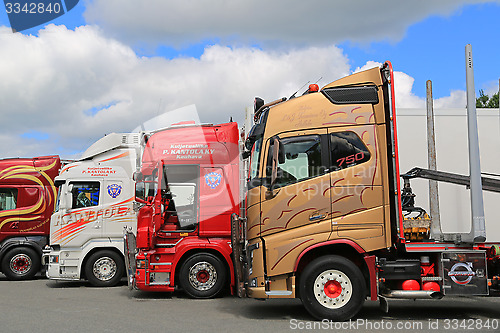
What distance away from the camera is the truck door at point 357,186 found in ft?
25.9

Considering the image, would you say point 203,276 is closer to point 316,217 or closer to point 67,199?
point 316,217

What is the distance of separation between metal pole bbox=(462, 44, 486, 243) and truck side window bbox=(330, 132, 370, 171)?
5.19ft

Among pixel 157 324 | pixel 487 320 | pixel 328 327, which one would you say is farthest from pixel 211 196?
pixel 487 320

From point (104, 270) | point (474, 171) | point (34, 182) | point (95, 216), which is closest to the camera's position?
point (474, 171)

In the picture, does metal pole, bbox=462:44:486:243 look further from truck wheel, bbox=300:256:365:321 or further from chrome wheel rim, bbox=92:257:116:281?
chrome wheel rim, bbox=92:257:116:281

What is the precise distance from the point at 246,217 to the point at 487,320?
4.13 m

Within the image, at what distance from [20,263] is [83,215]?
313 cm

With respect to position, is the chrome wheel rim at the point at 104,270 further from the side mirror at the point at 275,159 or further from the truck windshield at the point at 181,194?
the side mirror at the point at 275,159

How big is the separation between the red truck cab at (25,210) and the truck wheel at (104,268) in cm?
276

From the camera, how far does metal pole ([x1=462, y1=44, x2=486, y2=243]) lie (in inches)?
312

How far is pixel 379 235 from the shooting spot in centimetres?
788

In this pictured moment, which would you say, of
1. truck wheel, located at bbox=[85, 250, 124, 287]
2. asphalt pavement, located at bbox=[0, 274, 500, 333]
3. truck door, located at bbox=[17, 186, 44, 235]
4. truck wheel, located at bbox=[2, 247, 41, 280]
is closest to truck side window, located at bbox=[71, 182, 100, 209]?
truck wheel, located at bbox=[85, 250, 124, 287]

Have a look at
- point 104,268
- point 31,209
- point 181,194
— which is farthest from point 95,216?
point 31,209

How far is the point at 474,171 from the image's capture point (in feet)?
26.3
